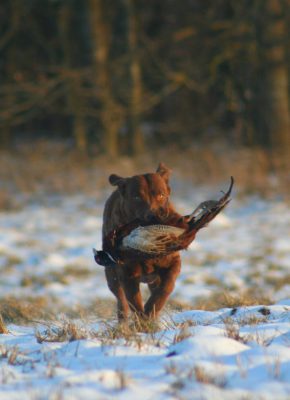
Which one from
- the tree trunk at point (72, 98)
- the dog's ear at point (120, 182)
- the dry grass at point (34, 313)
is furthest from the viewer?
the tree trunk at point (72, 98)

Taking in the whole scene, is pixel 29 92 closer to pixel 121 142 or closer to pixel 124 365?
pixel 121 142

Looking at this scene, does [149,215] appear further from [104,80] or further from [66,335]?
[104,80]

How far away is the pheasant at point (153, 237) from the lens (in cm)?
527

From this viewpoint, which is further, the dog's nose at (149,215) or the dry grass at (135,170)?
the dry grass at (135,170)

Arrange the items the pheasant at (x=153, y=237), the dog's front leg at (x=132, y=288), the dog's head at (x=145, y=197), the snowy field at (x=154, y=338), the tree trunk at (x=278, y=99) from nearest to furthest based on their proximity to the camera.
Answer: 1. the snowy field at (x=154, y=338)
2. the pheasant at (x=153, y=237)
3. the dog's head at (x=145, y=197)
4. the dog's front leg at (x=132, y=288)
5. the tree trunk at (x=278, y=99)

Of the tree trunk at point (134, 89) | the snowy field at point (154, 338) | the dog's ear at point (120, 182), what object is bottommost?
the snowy field at point (154, 338)

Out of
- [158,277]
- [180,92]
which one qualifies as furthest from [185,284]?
[180,92]

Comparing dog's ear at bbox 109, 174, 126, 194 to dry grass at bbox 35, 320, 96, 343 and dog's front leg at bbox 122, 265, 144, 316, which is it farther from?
dry grass at bbox 35, 320, 96, 343

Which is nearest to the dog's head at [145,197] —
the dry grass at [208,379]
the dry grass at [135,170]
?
the dry grass at [208,379]

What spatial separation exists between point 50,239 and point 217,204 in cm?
791

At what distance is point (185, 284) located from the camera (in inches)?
382

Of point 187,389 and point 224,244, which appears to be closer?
point 187,389

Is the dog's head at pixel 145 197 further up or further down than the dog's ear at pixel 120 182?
further down

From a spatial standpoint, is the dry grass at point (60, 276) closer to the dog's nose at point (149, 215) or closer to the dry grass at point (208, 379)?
the dog's nose at point (149, 215)
